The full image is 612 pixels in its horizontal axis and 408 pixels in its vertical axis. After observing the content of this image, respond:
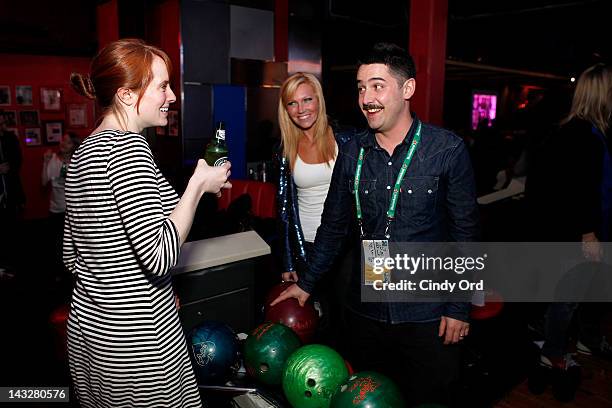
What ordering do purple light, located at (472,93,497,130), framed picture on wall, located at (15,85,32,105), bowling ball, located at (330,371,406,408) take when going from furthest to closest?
purple light, located at (472,93,497,130) < framed picture on wall, located at (15,85,32,105) < bowling ball, located at (330,371,406,408)

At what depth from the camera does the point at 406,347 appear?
213 cm

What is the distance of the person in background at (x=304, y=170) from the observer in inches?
120

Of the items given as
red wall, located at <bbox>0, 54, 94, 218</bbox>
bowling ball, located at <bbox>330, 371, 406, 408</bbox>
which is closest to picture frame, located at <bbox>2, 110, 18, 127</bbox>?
red wall, located at <bbox>0, 54, 94, 218</bbox>

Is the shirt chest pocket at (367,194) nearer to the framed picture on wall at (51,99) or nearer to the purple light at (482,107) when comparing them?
the framed picture on wall at (51,99)

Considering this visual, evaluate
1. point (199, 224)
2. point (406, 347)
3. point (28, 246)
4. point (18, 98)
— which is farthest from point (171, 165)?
point (406, 347)

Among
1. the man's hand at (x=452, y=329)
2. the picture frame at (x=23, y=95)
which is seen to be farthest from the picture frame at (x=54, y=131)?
the man's hand at (x=452, y=329)

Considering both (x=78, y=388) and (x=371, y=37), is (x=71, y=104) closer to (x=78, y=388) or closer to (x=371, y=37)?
(x=371, y=37)

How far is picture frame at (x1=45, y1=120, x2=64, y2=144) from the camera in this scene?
336 inches

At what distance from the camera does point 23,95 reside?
27.0 ft

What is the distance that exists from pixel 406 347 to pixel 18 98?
27.0 ft

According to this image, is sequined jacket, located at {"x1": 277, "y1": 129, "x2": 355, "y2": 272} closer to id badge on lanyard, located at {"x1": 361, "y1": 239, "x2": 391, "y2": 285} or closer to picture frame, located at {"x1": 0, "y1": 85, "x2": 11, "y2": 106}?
id badge on lanyard, located at {"x1": 361, "y1": 239, "x2": 391, "y2": 285}

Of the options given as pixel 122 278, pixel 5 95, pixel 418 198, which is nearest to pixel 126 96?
pixel 122 278

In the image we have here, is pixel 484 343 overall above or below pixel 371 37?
below

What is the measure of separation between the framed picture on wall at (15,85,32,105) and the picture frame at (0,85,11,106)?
114 millimetres
